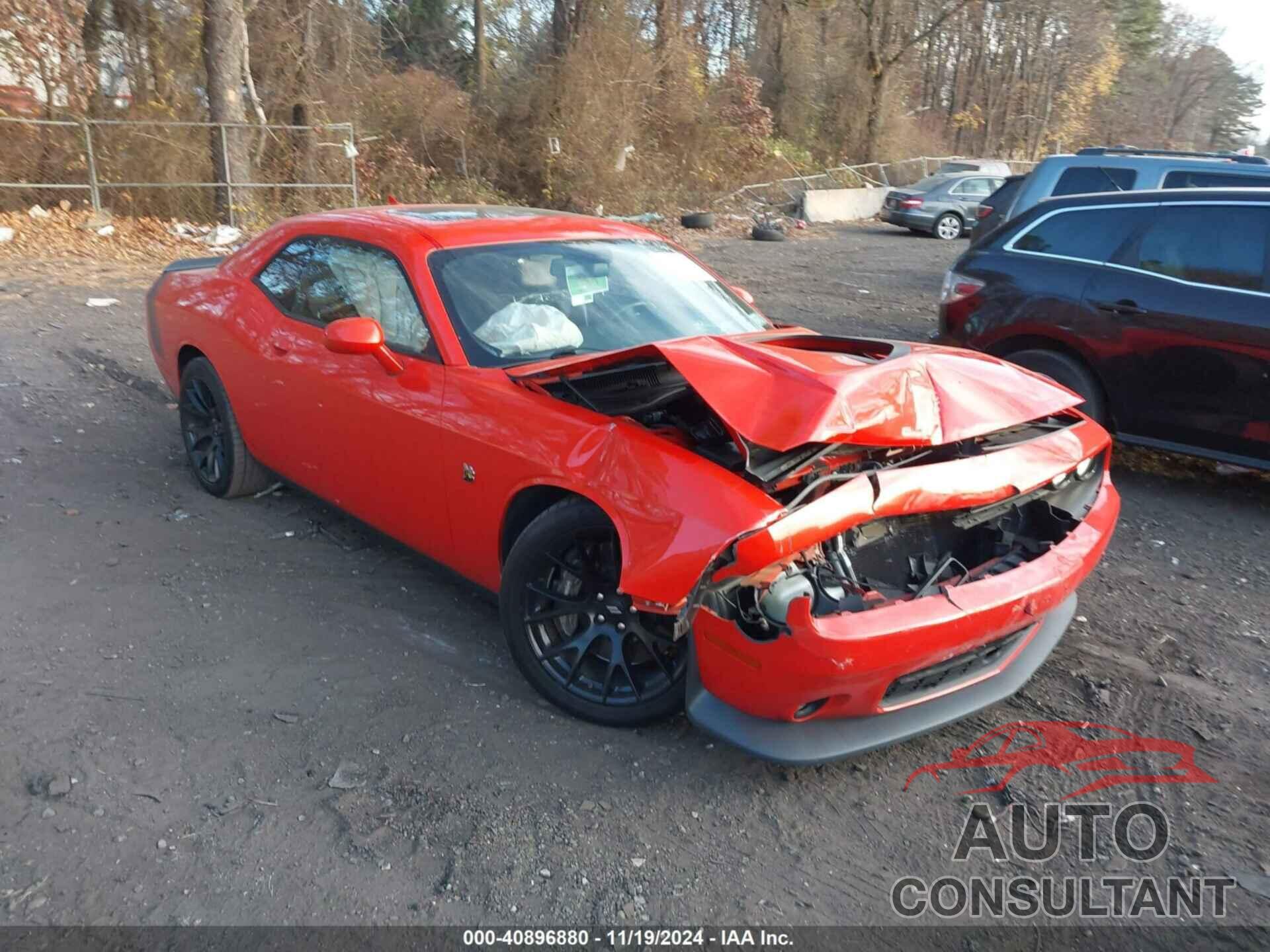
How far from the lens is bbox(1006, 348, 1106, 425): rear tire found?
19.5ft

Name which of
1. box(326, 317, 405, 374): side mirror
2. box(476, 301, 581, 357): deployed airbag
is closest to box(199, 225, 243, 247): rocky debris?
box(326, 317, 405, 374): side mirror

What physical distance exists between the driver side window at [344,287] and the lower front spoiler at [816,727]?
188 cm

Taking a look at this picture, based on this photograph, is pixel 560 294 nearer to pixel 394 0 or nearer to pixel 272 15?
pixel 272 15

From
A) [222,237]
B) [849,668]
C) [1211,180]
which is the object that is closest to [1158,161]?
[1211,180]

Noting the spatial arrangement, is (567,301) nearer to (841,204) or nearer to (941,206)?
(941,206)

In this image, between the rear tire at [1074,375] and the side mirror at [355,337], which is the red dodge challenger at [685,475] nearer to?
the side mirror at [355,337]

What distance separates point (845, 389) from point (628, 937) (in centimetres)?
166

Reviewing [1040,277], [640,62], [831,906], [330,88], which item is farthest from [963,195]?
[831,906]

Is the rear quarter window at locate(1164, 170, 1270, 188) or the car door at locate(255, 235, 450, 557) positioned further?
the rear quarter window at locate(1164, 170, 1270, 188)

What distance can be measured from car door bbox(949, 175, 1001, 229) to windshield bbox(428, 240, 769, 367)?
19.5 metres

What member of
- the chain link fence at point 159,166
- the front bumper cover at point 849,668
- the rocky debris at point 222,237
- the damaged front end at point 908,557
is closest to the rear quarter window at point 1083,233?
the damaged front end at point 908,557

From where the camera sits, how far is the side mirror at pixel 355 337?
3779 mm

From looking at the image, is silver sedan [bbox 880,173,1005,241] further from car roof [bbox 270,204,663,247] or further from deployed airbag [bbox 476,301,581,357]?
deployed airbag [bbox 476,301,581,357]

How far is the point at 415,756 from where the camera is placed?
3248 millimetres
